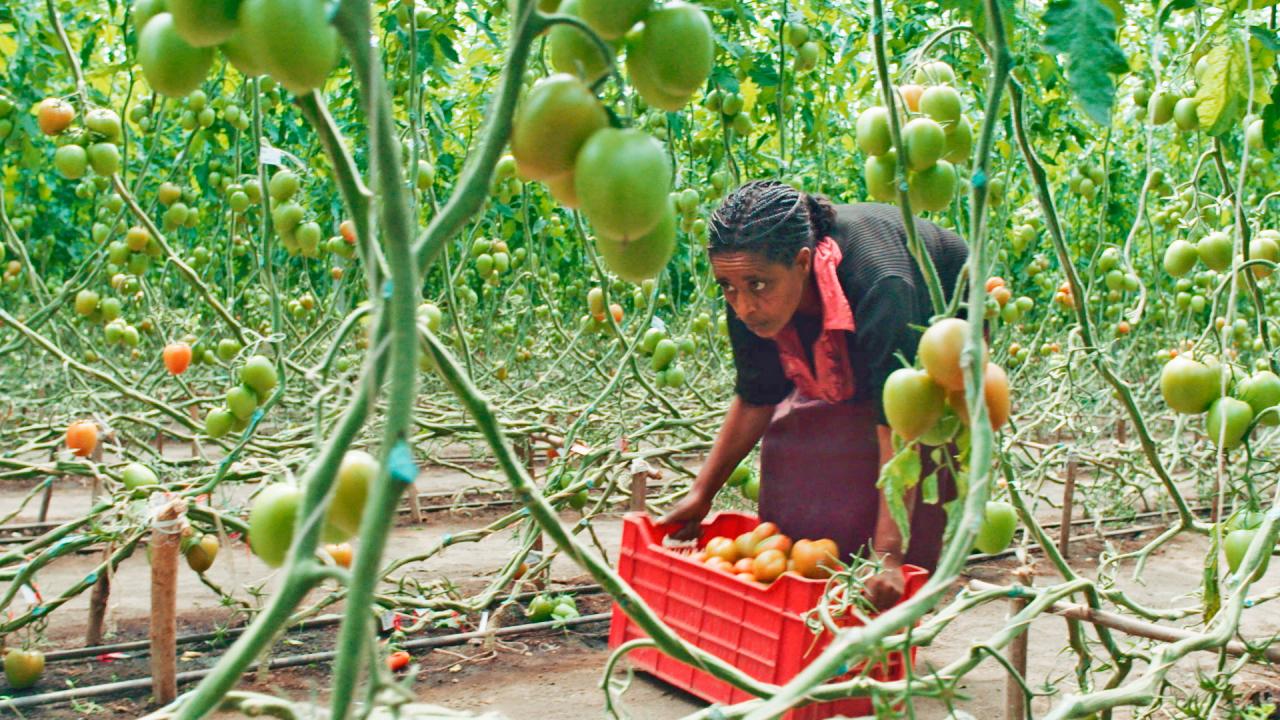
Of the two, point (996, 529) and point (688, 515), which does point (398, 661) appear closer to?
point (688, 515)

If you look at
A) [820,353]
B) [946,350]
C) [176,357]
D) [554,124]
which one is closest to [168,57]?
[554,124]

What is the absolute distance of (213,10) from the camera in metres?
0.59

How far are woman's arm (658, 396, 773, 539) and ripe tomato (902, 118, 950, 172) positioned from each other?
2119 millimetres

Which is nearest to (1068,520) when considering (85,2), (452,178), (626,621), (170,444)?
(626,621)

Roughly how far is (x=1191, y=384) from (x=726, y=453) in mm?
1658

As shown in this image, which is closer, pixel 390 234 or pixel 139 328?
pixel 390 234

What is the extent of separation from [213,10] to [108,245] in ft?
13.1

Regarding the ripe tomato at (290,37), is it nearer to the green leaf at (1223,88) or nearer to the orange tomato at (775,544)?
the green leaf at (1223,88)

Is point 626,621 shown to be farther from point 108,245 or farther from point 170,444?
point 170,444

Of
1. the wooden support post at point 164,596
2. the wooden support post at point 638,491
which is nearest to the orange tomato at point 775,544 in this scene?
the wooden support post at point 638,491

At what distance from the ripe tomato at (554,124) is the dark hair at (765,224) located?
2105 millimetres

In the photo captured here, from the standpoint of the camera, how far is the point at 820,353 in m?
3.01

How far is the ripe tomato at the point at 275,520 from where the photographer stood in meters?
0.73

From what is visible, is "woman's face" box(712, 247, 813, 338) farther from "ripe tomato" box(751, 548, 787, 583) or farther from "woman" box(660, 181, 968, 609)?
"ripe tomato" box(751, 548, 787, 583)
